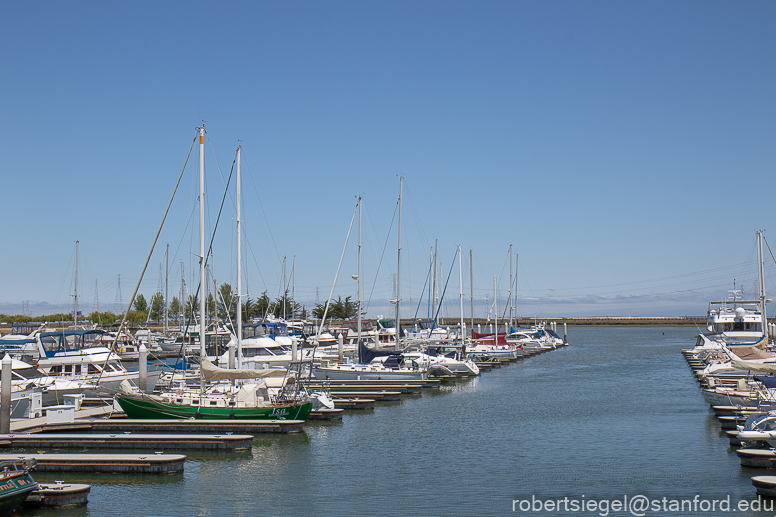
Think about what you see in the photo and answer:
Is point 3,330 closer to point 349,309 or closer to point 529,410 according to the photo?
point 349,309

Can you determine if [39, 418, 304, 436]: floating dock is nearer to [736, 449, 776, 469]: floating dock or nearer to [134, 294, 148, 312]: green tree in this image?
[736, 449, 776, 469]: floating dock

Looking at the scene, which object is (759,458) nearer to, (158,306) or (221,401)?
(221,401)

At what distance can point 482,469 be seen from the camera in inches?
930

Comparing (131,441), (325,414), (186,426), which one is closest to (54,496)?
(131,441)

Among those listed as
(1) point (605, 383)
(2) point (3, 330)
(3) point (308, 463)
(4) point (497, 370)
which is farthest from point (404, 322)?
(3) point (308, 463)

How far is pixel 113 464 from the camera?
73.2ft

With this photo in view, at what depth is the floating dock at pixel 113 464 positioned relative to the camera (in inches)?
875

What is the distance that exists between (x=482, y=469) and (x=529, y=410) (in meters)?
14.4

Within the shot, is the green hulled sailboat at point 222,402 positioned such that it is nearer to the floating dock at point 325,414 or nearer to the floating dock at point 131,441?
the floating dock at point 325,414

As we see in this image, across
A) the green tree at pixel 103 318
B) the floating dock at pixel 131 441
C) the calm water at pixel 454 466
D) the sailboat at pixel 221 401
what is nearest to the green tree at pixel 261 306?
the green tree at pixel 103 318

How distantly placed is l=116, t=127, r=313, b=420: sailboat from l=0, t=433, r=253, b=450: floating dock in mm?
3689

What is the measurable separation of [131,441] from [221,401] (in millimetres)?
5052

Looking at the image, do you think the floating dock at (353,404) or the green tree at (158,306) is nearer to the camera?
the floating dock at (353,404)

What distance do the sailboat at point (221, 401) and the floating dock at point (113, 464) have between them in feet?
24.4
